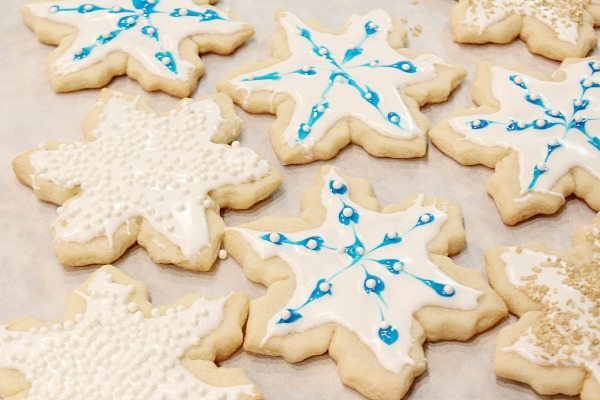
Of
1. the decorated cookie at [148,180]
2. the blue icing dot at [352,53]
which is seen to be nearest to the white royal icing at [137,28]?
the decorated cookie at [148,180]

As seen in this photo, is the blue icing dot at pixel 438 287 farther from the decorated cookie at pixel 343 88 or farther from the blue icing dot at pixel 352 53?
the blue icing dot at pixel 352 53

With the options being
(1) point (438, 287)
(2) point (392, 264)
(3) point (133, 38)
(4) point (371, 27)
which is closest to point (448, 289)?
(1) point (438, 287)

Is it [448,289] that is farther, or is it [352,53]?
[352,53]

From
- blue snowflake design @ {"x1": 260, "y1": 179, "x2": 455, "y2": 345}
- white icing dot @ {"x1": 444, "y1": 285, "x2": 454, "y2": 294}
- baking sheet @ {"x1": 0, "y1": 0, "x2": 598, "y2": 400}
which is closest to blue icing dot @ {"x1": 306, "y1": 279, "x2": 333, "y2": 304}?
blue snowflake design @ {"x1": 260, "y1": 179, "x2": 455, "y2": 345}

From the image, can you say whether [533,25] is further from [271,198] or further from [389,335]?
[389,335]

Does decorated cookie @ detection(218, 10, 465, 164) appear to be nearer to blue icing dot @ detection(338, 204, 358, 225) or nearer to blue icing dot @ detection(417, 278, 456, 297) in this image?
blue icing dot @ detection(338, 204, 358, 225)
